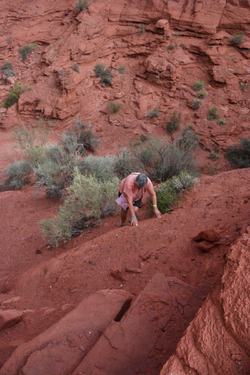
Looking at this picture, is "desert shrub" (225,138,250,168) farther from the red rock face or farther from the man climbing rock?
the man climbing rock

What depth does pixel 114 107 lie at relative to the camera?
1459 centimetres

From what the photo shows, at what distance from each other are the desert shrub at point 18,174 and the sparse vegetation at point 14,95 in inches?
248

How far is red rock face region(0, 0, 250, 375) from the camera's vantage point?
201cm

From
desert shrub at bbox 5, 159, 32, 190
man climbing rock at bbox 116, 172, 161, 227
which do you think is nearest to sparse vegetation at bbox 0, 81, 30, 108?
desert shrub at bbox 5, 159, 32, 190

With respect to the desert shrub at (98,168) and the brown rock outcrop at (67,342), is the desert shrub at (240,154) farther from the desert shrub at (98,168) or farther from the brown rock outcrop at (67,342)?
the brown rock outcrop at (67,342)

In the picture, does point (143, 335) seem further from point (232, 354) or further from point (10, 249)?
point (10, 249)

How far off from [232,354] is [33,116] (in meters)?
14.3

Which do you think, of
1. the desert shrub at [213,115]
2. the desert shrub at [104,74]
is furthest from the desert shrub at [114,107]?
the desert shrub at [213,115]

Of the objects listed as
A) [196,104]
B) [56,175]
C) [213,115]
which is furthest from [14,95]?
[213,115]

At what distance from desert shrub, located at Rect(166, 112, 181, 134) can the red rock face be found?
29 centimetres

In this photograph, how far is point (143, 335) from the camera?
2186 millimetres

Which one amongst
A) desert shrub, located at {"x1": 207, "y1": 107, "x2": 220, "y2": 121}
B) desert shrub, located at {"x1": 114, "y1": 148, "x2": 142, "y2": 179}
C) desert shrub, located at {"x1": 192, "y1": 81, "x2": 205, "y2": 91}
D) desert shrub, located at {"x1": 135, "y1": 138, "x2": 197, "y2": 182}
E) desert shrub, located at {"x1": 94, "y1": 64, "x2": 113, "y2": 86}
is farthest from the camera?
desert shrub, located at {"x1": 94, "y1": 64, "x2": 113, "y2": 86}

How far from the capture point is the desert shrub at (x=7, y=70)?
600 inches

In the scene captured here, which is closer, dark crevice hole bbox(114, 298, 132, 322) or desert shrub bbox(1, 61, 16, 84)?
dark crevice hole bbox(114, 298, 132, 322)
